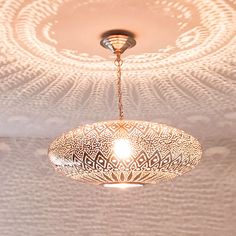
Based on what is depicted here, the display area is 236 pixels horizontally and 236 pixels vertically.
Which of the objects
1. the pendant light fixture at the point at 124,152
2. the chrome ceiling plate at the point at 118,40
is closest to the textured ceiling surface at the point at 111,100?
the chrome ceiling plate at the point at 118,40

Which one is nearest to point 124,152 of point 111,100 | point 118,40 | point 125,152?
point 125,152

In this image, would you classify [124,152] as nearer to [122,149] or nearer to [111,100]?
[122,149]

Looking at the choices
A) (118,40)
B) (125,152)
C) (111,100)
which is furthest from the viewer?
(111,100)

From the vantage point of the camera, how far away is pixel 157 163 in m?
1.51

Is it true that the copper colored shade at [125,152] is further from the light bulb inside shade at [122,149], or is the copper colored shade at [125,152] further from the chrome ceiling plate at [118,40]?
the chrome ceiling plate at [118,40]

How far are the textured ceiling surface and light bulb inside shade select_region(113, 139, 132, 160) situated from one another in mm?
395

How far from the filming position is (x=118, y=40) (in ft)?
5.37

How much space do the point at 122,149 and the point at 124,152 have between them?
11 mm

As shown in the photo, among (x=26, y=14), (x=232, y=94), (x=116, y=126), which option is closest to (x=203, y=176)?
(x=232, y=94)

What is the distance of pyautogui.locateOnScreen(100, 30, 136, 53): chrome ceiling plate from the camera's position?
1.61m

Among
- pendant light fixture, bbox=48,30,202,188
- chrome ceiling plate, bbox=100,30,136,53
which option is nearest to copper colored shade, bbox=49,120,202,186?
pendant light fixture, bbox=48,30,202,188

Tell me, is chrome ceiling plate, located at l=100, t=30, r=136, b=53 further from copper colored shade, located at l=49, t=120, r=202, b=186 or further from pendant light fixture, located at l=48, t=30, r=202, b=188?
copper colored shade, located at l=49, t=120, r=202, b=186

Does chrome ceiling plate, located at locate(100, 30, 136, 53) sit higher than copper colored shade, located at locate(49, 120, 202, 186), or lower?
higher

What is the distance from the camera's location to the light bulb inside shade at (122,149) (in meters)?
1.47
